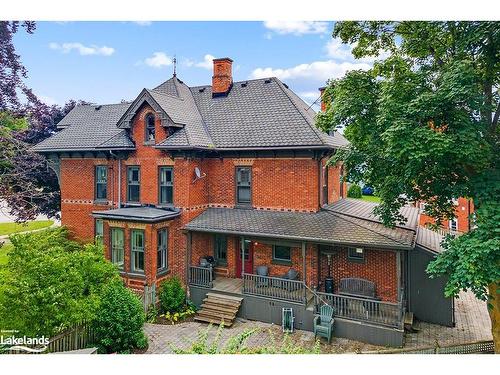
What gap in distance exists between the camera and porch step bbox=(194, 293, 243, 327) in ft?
39.8

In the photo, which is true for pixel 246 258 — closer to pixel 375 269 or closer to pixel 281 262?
pixel 281 262

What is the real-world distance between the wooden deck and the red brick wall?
374 cm

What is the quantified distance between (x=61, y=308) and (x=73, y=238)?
387 inches

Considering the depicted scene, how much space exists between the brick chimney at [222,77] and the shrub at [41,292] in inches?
435

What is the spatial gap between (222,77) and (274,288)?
35.5 feet

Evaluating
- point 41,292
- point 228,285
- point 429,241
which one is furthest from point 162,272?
point 429,241

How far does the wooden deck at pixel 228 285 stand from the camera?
1317 cm

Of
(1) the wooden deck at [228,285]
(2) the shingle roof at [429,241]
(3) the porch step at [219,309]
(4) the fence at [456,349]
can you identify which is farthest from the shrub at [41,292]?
(2) the shingle roof at [429,241]

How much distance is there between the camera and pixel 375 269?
40.7ft

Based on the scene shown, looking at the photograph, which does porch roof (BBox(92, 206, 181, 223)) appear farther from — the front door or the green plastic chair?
the green plastic chair

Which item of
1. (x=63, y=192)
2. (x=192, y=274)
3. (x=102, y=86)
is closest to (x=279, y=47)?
(x=102, y=86)

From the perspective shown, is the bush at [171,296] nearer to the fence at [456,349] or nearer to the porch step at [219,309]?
the porch step at [219,309]

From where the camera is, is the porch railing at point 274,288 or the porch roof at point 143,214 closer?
the porch railing at point 274,288
